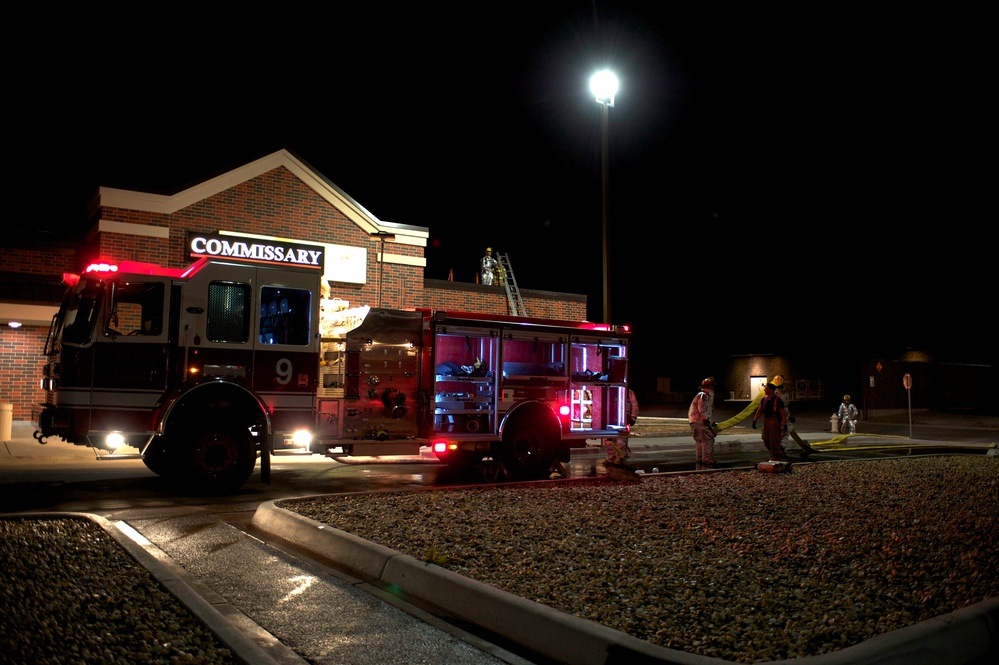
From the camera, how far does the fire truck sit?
988cm

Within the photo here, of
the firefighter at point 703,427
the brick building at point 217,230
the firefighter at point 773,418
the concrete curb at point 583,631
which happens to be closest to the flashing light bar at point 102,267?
the concrete curb at point 583,631

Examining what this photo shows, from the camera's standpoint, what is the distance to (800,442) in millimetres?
17375

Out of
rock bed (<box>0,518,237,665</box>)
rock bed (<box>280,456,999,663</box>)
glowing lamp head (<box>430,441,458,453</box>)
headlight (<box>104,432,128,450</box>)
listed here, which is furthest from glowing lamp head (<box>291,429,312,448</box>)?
rock bed (<box>0,518,237,665</box>)

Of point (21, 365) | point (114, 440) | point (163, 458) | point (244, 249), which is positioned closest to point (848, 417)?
point (244, 249)

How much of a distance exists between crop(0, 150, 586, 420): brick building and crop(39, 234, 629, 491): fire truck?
26.3ft

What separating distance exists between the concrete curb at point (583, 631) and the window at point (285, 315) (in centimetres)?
523

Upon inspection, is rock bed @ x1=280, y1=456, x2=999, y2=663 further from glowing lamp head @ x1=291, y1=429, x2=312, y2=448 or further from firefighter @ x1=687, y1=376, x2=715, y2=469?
firefighter @ x1=687, y1=376, x2=715, y2=469

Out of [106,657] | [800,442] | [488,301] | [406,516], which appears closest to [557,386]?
[406,516]

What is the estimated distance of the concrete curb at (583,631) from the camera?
13.2ft

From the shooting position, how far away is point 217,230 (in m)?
19.2

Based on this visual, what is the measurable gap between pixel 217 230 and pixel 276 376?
987 centimetres

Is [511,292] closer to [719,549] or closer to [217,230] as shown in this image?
[217,230]

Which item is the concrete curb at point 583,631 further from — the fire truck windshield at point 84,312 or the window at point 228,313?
the fire truck windshield at point 84,312

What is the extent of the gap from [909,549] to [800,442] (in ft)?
36.8
